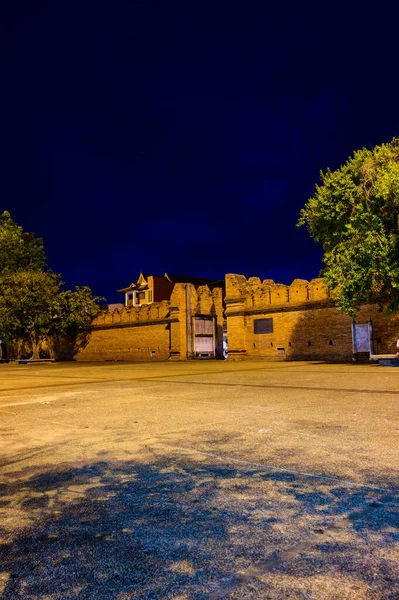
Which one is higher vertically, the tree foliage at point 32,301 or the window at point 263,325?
the tree foliage at point 32,301

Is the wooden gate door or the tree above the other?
the tree

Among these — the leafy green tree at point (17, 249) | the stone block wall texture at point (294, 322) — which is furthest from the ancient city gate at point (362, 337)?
the leafy green tree at point (17, 249)

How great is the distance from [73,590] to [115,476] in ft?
5.71

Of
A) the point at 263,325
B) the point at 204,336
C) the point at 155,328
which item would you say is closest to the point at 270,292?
the point at 263,325

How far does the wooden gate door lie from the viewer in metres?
34.3

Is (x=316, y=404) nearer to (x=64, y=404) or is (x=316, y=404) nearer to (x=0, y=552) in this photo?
(x=64, y=404)

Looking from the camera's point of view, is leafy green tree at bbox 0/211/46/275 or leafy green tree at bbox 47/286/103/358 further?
leafy green tree at bbox 0/211/46/275

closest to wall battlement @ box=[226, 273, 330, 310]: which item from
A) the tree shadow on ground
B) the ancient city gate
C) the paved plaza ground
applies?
the ancient city gate

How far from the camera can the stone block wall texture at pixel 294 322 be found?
79.0 ft

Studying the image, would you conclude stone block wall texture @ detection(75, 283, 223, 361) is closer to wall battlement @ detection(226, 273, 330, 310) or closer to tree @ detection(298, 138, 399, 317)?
wall battlement @ detection(226, 273, 330, 310)

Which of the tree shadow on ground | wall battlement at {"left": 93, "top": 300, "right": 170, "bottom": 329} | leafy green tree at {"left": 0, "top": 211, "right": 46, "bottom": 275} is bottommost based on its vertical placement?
the tree shadow on ground

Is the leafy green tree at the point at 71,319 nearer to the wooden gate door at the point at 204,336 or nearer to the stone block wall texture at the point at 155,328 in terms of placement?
the stone block wall texture at the point at 155,328

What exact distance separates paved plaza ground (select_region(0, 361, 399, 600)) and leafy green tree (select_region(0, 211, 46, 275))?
37839 millimetres

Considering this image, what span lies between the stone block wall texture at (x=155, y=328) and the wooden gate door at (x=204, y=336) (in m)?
0.45
